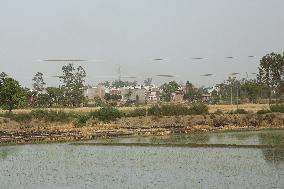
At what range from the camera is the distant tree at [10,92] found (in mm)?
47812

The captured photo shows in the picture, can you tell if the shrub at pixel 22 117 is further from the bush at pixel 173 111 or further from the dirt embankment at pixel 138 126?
the bush at pixel 173 111

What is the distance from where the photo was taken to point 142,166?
19172 mm

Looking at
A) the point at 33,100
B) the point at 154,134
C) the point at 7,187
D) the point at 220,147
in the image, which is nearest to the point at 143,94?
the point at 33,100

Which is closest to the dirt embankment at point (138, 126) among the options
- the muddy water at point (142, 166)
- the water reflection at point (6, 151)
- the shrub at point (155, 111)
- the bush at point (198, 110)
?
the shrub at point (155, 111)

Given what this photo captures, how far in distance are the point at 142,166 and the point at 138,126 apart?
23081 mm

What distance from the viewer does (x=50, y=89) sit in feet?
275

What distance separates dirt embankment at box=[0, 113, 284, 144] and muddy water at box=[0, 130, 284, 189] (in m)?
5.88

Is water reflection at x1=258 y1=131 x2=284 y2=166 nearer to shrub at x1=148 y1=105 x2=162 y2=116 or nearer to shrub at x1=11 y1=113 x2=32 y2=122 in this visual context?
shrub at x1=148 y1=105 x2=162 y2=116

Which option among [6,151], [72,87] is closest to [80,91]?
[72,87]

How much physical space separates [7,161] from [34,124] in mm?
21919

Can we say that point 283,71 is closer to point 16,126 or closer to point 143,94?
point 16,126

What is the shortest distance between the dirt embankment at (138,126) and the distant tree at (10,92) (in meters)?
4.54

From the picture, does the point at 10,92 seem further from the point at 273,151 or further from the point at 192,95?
the point at 192,95

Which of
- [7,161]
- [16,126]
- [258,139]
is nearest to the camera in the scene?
[7,161]
